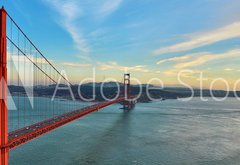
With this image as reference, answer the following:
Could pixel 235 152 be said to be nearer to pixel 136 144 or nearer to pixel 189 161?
pixel 189 161

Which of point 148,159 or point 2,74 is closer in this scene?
point 2,74

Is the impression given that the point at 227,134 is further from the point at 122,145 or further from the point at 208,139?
the point at 122,145

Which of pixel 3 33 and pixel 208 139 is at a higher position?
pixel 3 33

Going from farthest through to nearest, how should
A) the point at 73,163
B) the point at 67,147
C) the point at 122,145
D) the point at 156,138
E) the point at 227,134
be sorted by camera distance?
1. the point at 227,134
2. the point at 156,138
3. the point at 122,145
4. the point at 67,147
5. the point at 73,163

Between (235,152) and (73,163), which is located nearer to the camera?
(73,163)

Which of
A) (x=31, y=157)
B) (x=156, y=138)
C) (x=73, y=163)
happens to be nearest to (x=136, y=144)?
(x=156, y=138)

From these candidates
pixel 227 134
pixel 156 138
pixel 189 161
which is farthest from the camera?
pixel 227 134

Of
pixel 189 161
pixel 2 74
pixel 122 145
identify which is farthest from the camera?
pixel 122 145

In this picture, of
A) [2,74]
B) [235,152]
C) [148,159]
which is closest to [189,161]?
[148,159]

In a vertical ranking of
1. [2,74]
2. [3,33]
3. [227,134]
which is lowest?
[227,134]
